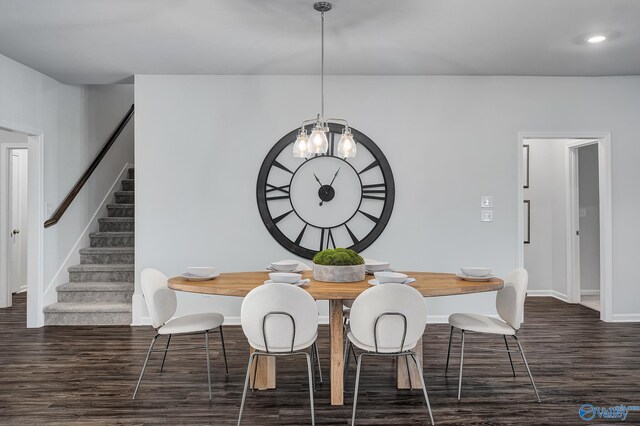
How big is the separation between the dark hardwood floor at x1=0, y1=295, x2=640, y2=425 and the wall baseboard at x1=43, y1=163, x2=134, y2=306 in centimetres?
58

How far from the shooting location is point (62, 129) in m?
4.70

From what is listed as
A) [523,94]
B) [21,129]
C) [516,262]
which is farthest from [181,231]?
[523,94]

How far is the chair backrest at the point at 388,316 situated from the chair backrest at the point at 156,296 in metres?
1.24

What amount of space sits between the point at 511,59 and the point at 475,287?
2.50 m

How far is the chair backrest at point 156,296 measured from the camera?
8.60ft

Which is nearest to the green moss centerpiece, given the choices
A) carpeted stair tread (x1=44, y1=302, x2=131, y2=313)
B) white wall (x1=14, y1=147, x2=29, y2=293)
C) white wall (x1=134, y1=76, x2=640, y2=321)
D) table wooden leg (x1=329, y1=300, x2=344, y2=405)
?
table wooden leg (x1=329, y1=300, x2=344, y2=405)

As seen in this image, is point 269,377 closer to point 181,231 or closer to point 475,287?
point 475,287

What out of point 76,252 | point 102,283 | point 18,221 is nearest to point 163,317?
point 102,283

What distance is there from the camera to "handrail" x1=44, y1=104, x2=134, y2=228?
179 inches

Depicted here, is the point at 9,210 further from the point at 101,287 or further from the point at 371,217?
the point at 371,217

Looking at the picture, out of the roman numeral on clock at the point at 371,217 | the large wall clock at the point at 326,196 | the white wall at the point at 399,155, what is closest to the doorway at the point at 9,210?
the white wall at the point at 399,155

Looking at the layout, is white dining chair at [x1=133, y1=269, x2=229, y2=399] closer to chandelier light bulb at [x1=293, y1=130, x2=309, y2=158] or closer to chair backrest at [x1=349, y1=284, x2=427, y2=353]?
chair backrest at [x1=349, y1=284, x2=427, y2=353]

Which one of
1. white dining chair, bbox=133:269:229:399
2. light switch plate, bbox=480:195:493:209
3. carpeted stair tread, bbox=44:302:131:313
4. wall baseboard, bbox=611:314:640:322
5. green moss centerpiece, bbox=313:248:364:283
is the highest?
light switch plate, bbox=480:195:493:209

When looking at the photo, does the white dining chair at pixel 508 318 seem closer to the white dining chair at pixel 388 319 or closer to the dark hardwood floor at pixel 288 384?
the dark hardwood floor at pixel 288 384
